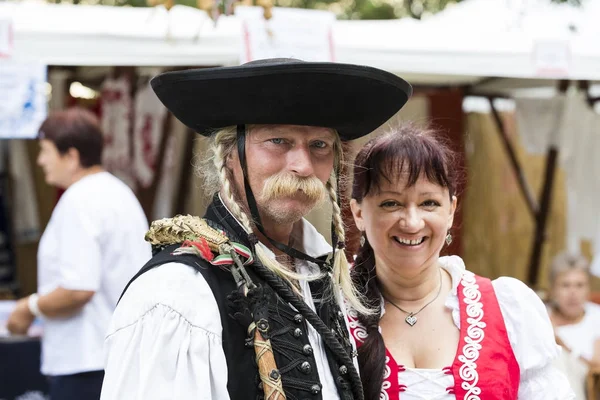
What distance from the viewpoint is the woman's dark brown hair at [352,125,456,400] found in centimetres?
210

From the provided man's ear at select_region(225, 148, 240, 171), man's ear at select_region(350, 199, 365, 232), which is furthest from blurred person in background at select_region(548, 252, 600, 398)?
man's ear at select_region(225, 148, 240, 171)

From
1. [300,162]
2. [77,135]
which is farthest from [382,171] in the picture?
[77,135]

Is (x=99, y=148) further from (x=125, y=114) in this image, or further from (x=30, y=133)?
(x=125, y=114)

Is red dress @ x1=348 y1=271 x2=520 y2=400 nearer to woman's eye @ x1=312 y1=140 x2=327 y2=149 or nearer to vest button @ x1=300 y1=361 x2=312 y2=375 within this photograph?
vest button @ x1=300 y1=361 x2=312 y2=375

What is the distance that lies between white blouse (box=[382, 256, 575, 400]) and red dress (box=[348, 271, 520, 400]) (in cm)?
2

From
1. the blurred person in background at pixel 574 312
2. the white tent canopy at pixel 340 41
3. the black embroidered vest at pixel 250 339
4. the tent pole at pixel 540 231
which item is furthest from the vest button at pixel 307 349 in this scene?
the tent pole at pixel 540 231

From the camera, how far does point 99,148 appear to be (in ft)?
11.8

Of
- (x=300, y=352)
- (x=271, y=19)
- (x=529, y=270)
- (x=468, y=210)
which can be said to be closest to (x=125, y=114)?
(x=271, y=19)

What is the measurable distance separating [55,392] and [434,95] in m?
4.16

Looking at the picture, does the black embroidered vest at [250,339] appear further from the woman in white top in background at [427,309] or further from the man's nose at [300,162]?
the woman in white top in background at [427,309]

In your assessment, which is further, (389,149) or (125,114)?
(125,114)

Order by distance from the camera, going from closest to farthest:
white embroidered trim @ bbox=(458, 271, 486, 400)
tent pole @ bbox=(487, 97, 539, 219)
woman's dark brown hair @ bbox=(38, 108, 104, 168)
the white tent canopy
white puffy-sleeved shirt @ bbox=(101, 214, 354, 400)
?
1. white puffy-sleeved shirt @ bbox=(101, 214, 354, 400)
2. white embroidered trim @ bbox=(458, 271, 486, 400)
3. woman's dark brown hair @ bbox=(38, 108, 104, 168)
4. the white tent canopy
5. tent pole @ bbox=(487, 97, 539, 219)

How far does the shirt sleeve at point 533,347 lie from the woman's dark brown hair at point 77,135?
2.12 meters

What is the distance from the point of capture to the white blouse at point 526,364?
6.85 feet
